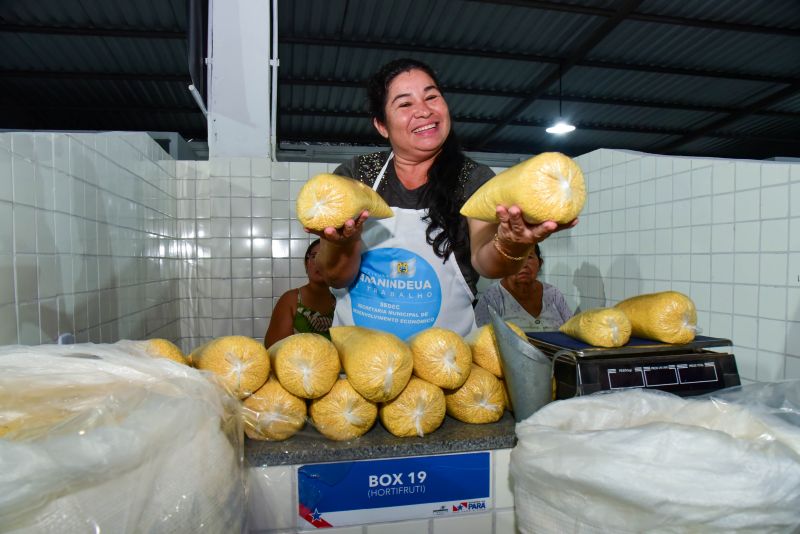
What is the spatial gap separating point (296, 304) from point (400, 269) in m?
1.79

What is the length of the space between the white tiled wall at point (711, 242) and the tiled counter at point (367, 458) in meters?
1.69

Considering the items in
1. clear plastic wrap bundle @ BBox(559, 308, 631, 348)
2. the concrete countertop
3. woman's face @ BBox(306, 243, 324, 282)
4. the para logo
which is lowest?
the para logo

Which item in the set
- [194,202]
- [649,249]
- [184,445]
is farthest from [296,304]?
[184,445]

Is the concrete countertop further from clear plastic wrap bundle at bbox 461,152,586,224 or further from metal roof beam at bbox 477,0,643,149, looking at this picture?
metal roof beam at bbox 477,0,643,149

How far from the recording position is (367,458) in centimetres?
107

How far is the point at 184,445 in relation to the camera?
0.82m

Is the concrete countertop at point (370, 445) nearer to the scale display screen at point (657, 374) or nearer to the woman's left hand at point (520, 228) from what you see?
the scale display screen at point (657, 374)

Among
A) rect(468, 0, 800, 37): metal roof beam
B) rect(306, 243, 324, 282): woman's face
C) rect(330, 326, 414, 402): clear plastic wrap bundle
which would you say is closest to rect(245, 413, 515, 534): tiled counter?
rect(330, 326, 414, 402): clear plastic wrap bundle

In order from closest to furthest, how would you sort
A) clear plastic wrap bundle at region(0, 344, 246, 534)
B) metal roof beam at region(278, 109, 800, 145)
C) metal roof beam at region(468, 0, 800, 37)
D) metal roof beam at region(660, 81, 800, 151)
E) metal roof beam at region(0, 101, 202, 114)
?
clear plastic wrap bundle at region(0, 344, 246, 534) → metal roof beam at region(468, 0, 800, 37) → metal roof beam at region(0, 101, 202, 114) → metal roof beam at region(660, 81, 800, 151) → metal roof beam at region(278, 109, 800, 145)

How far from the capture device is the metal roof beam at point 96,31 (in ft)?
17.2

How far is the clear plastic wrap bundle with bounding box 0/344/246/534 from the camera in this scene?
0.66m

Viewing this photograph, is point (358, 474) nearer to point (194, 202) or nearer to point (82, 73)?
point (194, 202)

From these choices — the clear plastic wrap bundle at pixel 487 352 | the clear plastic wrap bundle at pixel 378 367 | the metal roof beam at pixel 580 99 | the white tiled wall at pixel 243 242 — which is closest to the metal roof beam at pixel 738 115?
the metal roof beam at pixel 580 99

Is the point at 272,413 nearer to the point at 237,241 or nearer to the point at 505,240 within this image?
the point at 505,240
